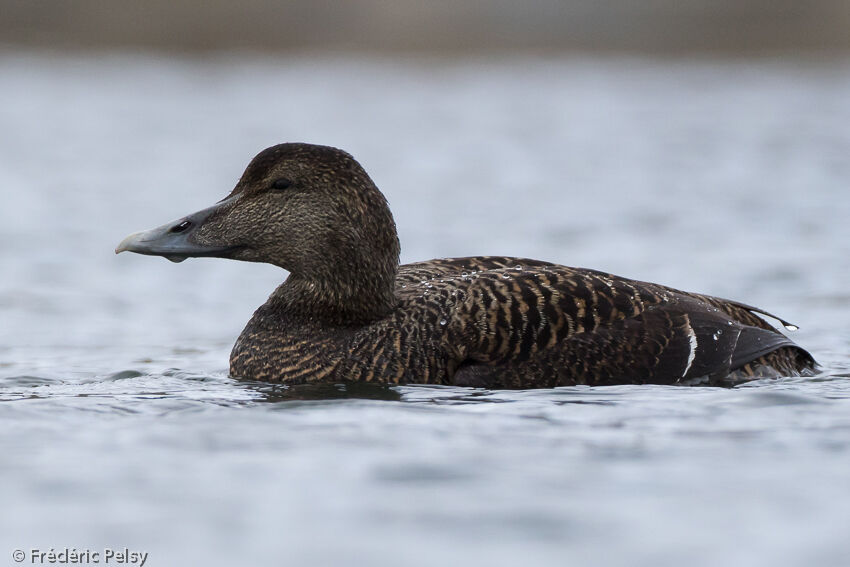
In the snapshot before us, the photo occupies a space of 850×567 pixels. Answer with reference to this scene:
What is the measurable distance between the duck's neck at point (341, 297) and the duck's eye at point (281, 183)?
0.42m

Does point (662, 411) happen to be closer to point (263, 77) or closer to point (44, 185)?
point (44, 185)

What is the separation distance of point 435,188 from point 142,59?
1933 cm

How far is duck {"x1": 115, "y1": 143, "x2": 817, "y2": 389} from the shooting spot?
601cm

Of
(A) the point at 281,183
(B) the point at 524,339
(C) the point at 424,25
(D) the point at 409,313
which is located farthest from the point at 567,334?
(C) the point at 424,25

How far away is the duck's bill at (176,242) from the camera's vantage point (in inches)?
244

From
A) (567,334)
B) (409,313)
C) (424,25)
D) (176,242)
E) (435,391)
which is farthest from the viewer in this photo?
(424,25)

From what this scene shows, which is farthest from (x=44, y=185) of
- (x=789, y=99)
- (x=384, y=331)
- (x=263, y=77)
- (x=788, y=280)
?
(x=263, y=77)

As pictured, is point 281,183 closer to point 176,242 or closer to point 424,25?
point 176,242

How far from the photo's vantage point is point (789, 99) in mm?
25031

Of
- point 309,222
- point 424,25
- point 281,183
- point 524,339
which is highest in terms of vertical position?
point 424,25

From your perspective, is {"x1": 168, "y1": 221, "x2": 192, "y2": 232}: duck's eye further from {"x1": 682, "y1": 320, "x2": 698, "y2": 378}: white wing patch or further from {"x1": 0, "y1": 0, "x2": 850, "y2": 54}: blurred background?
{"x1": 0, "y1": 0, "x2": 850, "y2": 54}: blurred background

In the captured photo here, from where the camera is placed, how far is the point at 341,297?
6.33 m

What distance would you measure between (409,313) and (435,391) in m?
0.45

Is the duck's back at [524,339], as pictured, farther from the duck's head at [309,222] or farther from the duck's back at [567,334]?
the duck's head at [309,222]
